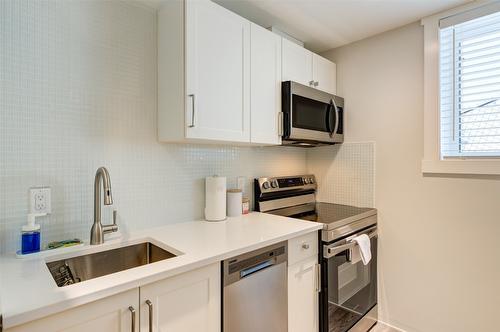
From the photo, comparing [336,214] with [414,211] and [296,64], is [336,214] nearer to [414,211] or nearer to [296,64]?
[414,211]

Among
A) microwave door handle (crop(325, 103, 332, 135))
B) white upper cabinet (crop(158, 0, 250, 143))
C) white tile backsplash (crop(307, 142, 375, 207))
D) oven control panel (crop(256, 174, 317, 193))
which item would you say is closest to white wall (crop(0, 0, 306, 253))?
white upper cabinet (crop(158, 0, 250, 143))

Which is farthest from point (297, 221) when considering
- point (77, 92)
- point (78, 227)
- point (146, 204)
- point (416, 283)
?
point (77, 92)

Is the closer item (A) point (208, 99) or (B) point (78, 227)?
(B) point (78, 227)

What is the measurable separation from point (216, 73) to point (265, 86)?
0.38 metres

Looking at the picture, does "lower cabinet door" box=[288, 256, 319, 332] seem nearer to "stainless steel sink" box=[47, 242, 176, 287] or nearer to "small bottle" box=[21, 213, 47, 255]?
"stainless steel sink" box=[47, 242, 176, 287]

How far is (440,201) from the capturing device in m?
1.86

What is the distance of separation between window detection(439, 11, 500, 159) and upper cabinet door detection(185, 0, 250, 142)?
133cm

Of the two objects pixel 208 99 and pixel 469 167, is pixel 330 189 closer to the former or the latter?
pixel 469 167

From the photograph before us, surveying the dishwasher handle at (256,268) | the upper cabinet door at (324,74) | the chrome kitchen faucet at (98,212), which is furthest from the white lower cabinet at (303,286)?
the upper cabinet door at (324,74)

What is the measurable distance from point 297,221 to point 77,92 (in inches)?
55.8

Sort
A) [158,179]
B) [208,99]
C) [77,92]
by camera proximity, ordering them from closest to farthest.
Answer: [77,92] < [208,99] < [158,179]

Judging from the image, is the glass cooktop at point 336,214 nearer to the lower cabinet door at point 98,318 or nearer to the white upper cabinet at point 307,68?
the white upper cabinet at point 307,68

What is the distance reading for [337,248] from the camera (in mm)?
1695

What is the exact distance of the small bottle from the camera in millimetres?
1150
